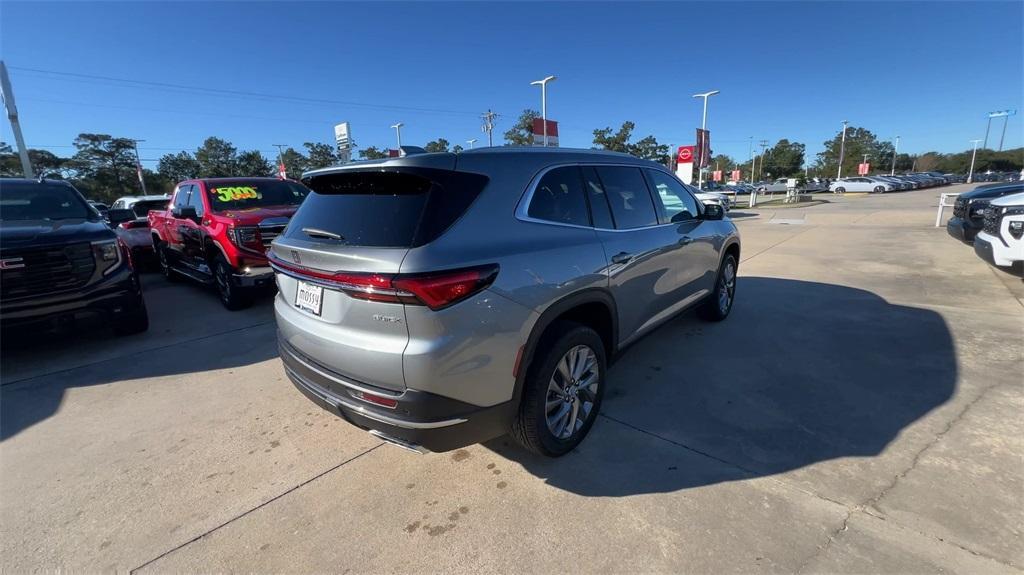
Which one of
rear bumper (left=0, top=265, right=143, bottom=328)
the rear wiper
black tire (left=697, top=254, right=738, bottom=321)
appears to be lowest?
black tire (left=697, top=254, right=738, bottom=321)

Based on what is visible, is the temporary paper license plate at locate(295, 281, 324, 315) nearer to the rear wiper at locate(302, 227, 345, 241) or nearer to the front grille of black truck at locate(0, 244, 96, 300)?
the rear wiper at locate(302, 227, 345, 241)

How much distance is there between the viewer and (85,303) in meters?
4.36

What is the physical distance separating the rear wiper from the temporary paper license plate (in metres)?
0.26

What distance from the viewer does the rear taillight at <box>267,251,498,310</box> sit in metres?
1.91

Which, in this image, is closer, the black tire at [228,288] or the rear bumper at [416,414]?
the rear bumper at [416,414]

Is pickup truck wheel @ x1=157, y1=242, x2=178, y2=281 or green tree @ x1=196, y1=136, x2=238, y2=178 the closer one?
pickup truck wheel @ x1=157, y1=242, x2=178, y2=281

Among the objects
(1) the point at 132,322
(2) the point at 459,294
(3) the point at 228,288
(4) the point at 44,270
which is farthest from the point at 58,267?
(2) the point at 459,294

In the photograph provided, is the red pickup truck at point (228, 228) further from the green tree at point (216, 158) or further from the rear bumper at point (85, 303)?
the green tree at point (216, 158)

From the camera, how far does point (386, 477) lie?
2.59 meters

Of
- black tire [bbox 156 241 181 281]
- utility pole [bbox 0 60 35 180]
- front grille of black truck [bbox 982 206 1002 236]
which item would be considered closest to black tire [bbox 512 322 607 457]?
front grille of black truck [bbox 982 206 1002 236]

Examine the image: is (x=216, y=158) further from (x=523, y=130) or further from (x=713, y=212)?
(x=713, y=212)

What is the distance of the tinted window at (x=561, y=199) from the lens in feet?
8.30

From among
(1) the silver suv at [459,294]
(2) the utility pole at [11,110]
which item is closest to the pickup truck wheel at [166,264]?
(1) the silver suv at [459,294]

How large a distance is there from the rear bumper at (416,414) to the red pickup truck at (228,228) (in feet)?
12.6
